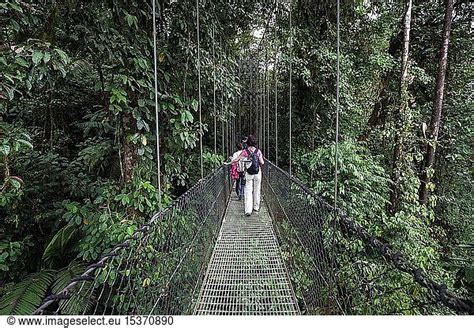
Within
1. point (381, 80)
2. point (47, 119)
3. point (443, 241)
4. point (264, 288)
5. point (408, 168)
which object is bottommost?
point (443, 241)

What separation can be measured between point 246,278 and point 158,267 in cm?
88

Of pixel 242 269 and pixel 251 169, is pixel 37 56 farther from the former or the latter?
pixel 251 169

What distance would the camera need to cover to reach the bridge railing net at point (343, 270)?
779 millimetres

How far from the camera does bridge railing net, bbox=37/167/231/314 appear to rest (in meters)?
0.90

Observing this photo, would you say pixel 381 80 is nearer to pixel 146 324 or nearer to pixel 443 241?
pixel 443 241

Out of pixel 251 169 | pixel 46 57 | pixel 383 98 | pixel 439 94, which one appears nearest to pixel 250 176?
pixel 251 169

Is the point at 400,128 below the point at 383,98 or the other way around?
below

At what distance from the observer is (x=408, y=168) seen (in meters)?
3.64

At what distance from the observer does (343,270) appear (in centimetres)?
130

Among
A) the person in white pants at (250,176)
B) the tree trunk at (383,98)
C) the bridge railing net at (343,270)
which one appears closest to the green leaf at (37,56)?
the bridge railing net at (343,270)

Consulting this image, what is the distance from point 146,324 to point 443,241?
193 inches

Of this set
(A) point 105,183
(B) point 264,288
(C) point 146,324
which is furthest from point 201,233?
(C) point 146,324

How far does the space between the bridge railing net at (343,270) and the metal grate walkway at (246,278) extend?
93 mm

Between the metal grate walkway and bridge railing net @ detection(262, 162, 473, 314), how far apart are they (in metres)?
0.09
